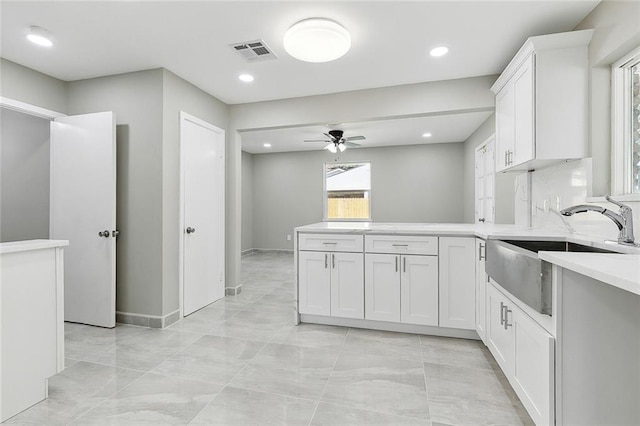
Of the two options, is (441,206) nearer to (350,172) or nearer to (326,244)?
(350,172)

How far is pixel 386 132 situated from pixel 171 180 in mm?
4069

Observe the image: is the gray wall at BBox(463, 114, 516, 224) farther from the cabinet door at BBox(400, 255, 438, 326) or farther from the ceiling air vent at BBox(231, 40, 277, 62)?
the ceiling air vent at BBox(231, 40, 277, 62)

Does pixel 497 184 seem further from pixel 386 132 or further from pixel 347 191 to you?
pixel 347 191

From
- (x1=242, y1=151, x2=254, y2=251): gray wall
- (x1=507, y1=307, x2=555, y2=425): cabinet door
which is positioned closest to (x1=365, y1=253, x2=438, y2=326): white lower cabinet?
(x1=507, y1=307, x2=555, y2=425): cabinet door

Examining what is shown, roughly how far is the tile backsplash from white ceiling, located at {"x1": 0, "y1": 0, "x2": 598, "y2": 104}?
111cm

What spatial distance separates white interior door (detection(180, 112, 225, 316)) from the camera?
3322mm

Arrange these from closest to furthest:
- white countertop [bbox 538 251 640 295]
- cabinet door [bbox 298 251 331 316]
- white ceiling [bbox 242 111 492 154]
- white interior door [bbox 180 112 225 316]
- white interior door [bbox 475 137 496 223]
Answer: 1. white countertop [bbox 538 251 640 295]
2. cabinet door [bbox 298 251 331 316]
3. white interior door [bbox 180 112 225 316]
4. white interior door [bbox 475 137 496 223]
5. white ceiling [bbox 242 111 492 154]

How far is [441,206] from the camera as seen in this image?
22.6 ft

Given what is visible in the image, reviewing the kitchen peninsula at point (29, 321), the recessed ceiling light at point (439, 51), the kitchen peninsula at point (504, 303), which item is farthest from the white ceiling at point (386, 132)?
the kitchen peninsula at point (29, 321)

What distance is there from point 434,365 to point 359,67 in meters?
2.71

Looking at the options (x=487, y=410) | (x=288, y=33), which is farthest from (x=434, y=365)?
(x=288, y=33)

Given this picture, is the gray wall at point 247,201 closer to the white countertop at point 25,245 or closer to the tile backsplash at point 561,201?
the white countertop at point 25,245

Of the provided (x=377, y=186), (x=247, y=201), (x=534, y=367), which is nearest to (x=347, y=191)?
(x=377, y=186)

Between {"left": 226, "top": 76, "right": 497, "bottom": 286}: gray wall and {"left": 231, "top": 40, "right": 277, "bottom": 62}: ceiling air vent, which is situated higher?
{"left": 231, "top": 40, "right": 277, "bottom": 62}: ceiling air vent
